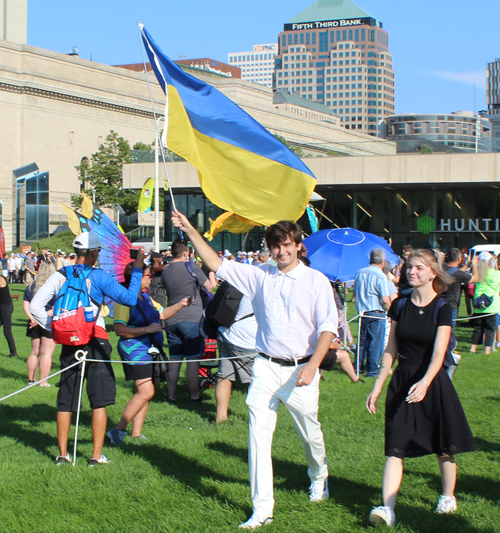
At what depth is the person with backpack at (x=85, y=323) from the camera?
219 inches

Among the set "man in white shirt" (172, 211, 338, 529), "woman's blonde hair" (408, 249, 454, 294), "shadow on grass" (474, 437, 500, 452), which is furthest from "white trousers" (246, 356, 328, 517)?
"shadow on grass" (474, 437, 500, 452)

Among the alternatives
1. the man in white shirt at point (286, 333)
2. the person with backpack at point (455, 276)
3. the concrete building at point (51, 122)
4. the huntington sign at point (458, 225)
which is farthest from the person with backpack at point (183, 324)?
the concrete building at point (51, 122)

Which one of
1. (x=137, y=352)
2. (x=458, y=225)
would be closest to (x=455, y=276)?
(x=137, y=352)

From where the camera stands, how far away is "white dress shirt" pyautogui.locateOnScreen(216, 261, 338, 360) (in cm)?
457

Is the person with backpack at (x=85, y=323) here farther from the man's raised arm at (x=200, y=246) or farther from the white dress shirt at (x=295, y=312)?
the white dress shirt at (x=295, y=312)

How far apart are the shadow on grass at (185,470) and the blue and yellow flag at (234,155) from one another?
222 centimetres

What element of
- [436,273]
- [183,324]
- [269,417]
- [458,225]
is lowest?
[269,417]

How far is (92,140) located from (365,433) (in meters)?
70.2

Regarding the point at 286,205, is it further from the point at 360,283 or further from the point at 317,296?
the point at 360,283

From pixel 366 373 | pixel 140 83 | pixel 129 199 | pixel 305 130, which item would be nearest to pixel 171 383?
pixel 366 373

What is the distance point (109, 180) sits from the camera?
60.3 m

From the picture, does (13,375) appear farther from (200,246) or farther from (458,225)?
(458,225)

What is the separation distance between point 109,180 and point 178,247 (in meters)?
53.9

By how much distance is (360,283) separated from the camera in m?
10.4
